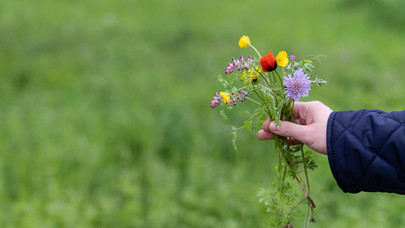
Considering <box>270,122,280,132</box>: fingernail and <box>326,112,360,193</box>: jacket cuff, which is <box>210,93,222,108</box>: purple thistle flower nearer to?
<box>270,122,280,132</box>: fingernail

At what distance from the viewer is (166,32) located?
6320 millimetres

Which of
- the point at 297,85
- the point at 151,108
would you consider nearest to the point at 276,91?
the point at 297,85

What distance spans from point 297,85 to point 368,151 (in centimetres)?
33

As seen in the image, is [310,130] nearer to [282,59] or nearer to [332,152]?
[332,152]

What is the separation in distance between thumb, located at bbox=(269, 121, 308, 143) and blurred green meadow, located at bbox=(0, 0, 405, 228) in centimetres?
53

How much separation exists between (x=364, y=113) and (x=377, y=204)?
200cm

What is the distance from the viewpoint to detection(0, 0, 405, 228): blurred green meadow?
9.87ft

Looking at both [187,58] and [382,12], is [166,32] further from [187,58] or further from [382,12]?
[382,12]

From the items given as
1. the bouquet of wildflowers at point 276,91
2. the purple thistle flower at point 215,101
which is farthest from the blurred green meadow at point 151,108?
the purple thistle flower at point 215,101

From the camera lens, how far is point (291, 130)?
141 centimetres

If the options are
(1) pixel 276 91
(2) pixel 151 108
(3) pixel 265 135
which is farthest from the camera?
(2) pixel 151 108

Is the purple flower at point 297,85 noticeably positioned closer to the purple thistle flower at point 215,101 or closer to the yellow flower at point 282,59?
the yellow flower at point 282,59

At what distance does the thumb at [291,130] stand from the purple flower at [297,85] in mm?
134

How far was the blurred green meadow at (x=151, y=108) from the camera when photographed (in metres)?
3.01
